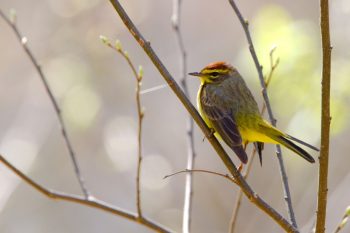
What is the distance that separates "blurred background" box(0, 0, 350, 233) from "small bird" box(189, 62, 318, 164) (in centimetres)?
173

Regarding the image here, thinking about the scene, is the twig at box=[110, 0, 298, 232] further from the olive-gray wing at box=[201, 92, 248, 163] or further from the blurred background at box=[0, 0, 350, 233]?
the blurred background at box=[0, 0, 350, 233]

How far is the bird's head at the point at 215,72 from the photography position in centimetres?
518

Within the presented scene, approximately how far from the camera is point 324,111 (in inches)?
120

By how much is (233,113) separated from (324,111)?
197 centimetres

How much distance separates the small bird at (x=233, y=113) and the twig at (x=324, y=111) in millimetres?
1026

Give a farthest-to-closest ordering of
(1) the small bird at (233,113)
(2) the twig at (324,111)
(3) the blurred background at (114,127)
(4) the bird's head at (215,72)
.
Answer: (3) the blurred background at (114,127) < (4) the bird's head at (215,72) < (1) the small bird at (233,113) < (2) the twig at (324,111)

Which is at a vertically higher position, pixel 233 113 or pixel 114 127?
pixel 114 127

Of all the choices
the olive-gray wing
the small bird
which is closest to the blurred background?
the small bird

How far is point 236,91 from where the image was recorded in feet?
17.3

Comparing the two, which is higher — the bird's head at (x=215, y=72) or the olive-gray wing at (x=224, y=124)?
the bird's head at (x=215, y=72)

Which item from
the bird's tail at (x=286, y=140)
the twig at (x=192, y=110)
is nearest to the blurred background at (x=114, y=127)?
the bird's tail at (x=286, y=140)

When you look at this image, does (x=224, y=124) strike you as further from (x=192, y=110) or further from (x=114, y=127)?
(x=114, y=127)

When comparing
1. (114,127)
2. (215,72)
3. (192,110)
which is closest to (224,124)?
(215,72)

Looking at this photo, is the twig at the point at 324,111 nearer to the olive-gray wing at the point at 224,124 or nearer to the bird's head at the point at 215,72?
the olive-gray wing at the point at 224,124
